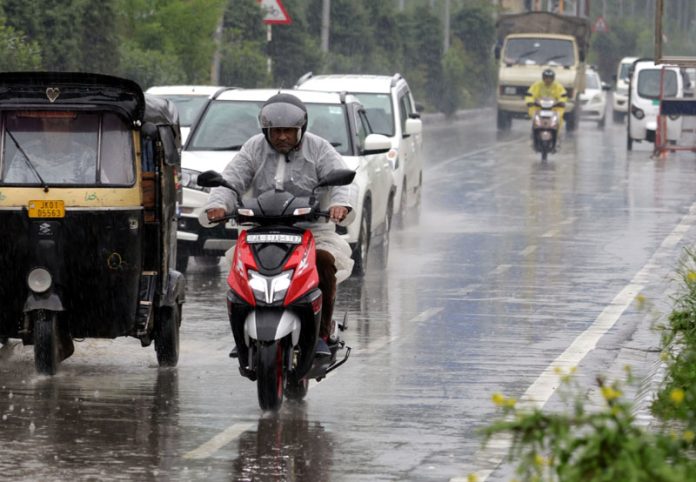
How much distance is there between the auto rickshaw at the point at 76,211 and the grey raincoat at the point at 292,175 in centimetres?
78

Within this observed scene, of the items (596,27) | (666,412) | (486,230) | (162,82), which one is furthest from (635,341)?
(596,27)

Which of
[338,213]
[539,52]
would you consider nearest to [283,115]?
[338,213]

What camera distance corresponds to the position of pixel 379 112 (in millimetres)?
21844

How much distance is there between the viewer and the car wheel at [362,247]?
1684 cm

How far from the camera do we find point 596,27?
284ft

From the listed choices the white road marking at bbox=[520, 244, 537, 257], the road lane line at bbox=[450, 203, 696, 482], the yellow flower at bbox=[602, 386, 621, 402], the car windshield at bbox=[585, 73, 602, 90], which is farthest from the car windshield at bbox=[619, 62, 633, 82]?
the yellow flower at bbox=[602, 386, 621, 402]

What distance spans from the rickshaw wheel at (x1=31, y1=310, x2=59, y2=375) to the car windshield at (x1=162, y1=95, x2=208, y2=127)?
10.6 m

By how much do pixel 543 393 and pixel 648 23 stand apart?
117 meters

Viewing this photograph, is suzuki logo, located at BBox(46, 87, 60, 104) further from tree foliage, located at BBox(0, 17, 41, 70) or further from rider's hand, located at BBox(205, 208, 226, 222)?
tree foliage, located at BBox(0, 17, 41, 70)

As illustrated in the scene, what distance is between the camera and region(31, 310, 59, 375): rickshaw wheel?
1063 centimetres

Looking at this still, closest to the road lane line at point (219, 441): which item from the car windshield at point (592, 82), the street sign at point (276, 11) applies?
the street sign at point (276, 11)

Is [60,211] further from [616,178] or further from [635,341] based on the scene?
[616,178]

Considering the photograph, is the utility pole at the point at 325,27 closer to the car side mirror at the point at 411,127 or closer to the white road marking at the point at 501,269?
the car side mirror at the point at 411,127

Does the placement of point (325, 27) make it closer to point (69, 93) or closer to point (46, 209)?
point (69, 93)
